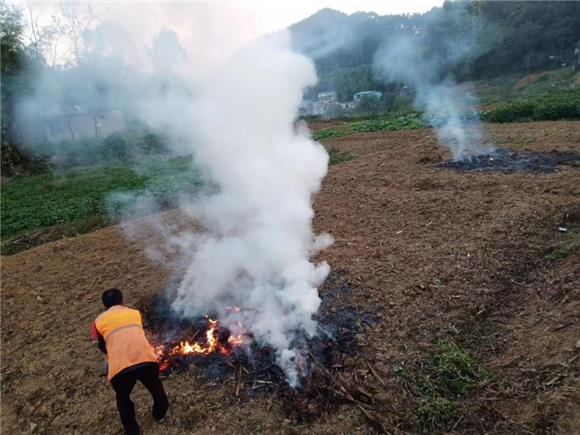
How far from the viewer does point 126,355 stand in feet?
13.1

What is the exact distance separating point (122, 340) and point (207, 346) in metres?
1.52

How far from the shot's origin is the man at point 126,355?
13.1ft

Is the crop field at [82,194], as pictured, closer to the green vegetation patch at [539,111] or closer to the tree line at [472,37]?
the tree line at [472,37]

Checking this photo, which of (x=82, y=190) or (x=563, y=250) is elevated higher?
(x=563, y=250)

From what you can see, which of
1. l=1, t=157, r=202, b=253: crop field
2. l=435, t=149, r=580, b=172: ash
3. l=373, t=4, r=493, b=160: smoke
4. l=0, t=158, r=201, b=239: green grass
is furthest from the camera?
l=373, t=4, r=493, b=160: smoke

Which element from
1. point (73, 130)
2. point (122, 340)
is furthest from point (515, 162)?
point (73, 130)

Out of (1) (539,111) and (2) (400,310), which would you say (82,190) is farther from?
(1) (539,111)

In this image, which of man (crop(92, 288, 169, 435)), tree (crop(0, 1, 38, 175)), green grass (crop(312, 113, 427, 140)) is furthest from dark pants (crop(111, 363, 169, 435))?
green grass (crop(312, 113, 427, 140))

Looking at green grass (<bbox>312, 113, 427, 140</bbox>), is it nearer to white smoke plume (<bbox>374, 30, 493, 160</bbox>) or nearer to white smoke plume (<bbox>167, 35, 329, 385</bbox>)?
white smoke plume (<bbox>374, 30, 493, 160</bbox>)

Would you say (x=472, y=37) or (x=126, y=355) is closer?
(x=126, y=355)

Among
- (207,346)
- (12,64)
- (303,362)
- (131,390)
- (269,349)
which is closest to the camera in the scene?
(131,390)

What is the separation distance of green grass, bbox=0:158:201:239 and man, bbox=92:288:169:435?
888 centimetres

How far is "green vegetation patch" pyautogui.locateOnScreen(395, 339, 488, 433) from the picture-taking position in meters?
4.01

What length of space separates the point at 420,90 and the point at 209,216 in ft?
58.9
